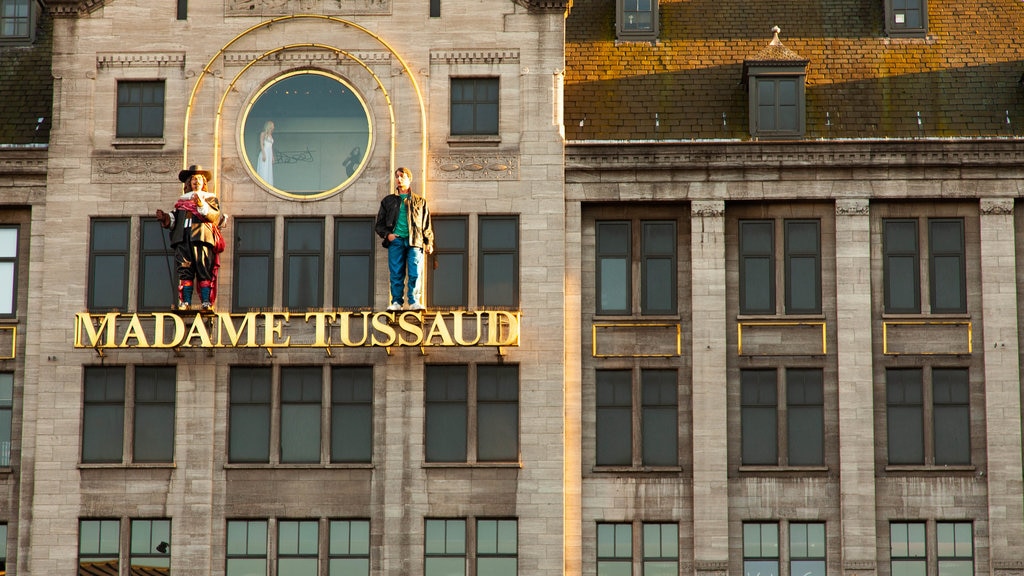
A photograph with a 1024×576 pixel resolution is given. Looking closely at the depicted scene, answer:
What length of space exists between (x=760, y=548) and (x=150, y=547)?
16427 mm

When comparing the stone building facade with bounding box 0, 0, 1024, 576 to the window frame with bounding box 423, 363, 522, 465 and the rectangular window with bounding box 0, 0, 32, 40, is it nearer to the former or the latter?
the window frame with bounding box 423, 363, 522, 465

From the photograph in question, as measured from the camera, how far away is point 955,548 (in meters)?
47.8

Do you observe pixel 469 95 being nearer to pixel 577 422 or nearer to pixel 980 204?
pixel 577 422

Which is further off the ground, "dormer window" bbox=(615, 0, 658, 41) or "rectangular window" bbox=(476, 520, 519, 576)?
"dormer window" bbox=(615, 0, 658, 41)

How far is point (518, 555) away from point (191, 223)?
12520 mm

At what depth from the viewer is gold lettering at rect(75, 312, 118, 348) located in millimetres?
48000

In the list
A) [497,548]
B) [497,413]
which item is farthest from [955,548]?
[497,413]

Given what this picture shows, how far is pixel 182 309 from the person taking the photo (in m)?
47.8

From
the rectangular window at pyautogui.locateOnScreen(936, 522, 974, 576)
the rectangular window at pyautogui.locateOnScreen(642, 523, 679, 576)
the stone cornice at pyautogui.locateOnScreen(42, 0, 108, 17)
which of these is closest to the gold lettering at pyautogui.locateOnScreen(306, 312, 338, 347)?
the rectangular window at pyautogui.locateOnScreen(642, 523, 679, 576)

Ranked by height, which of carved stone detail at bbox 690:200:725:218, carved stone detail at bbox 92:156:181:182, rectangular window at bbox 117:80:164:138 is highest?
rectangular window at bbox 117:80:164:138

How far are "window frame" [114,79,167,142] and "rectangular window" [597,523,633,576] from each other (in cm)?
1656

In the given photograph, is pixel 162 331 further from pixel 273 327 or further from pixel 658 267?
pixel 658 267

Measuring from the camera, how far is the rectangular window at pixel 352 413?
48.3 metres

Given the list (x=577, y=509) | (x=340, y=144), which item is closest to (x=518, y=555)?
(x=577, y=509)
